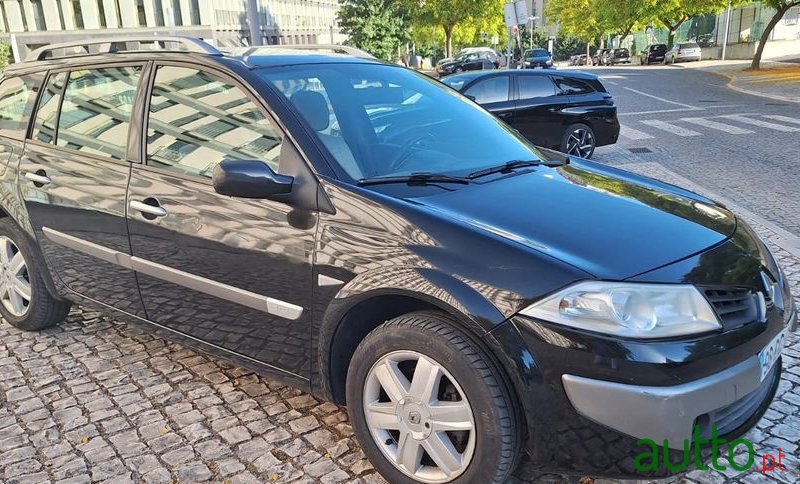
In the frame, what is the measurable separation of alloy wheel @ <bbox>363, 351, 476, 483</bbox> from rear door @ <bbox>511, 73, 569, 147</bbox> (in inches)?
341

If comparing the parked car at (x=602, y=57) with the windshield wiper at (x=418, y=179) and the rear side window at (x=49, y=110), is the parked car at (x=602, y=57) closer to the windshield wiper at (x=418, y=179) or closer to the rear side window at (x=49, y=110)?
the rear side window at (x=49, y=110)

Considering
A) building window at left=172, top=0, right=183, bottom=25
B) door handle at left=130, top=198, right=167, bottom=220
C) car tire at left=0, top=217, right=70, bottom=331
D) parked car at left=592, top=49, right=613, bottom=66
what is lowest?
parked car at left=592, top=49, right=613, bottom=66

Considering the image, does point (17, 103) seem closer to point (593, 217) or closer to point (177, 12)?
point (593, 217)

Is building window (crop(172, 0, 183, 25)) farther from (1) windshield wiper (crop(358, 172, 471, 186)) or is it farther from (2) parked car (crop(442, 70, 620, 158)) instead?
(1) windshield wiper (crop(358, 172, 471, 186))

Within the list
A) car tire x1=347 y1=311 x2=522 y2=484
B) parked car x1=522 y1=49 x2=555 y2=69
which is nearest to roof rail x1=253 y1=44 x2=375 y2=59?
car tire x1=347 y1=311 x2=522 y2=484

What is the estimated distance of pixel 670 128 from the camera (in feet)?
46.9

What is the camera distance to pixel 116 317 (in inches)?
148

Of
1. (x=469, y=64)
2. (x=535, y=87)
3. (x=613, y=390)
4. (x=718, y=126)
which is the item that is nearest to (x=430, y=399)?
(x=613, y=390)

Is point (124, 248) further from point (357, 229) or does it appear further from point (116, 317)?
point (357, 229)

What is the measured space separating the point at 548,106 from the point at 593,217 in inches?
336

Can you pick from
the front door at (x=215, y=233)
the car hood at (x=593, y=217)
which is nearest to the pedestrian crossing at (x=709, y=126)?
the car hood at (x=593, y=217)

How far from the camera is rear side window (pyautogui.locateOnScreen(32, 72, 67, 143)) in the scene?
3.95 meters

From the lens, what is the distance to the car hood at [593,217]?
2379 mm

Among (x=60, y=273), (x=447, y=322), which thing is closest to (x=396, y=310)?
(x=447, y=322)
